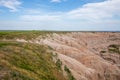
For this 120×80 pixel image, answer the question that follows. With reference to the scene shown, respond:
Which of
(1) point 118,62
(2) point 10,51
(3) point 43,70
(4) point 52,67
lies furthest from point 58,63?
(1) point 118,62

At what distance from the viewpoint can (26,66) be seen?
22531 millimetres

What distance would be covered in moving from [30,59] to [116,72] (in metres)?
23.0

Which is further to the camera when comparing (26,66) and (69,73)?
(69,73)

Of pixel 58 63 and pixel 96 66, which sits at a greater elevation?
pixel 58 63

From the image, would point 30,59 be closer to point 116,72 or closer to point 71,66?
point 71,66

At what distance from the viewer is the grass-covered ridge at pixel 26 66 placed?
18.4 metres

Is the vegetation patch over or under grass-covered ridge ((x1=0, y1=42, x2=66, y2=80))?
under

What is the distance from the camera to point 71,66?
3250 cm

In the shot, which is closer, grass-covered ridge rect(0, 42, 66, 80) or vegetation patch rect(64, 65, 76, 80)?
grass-covered ridge rect(0, 42, 66, 80)

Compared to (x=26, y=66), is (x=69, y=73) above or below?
below

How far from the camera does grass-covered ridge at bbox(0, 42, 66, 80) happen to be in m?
18.4

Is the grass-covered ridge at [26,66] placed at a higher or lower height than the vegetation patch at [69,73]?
higher

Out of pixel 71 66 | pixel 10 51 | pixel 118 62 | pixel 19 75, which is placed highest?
pixel 10 51

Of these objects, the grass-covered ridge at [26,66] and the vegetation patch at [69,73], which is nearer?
the grass-covered ridge at [26,66]
